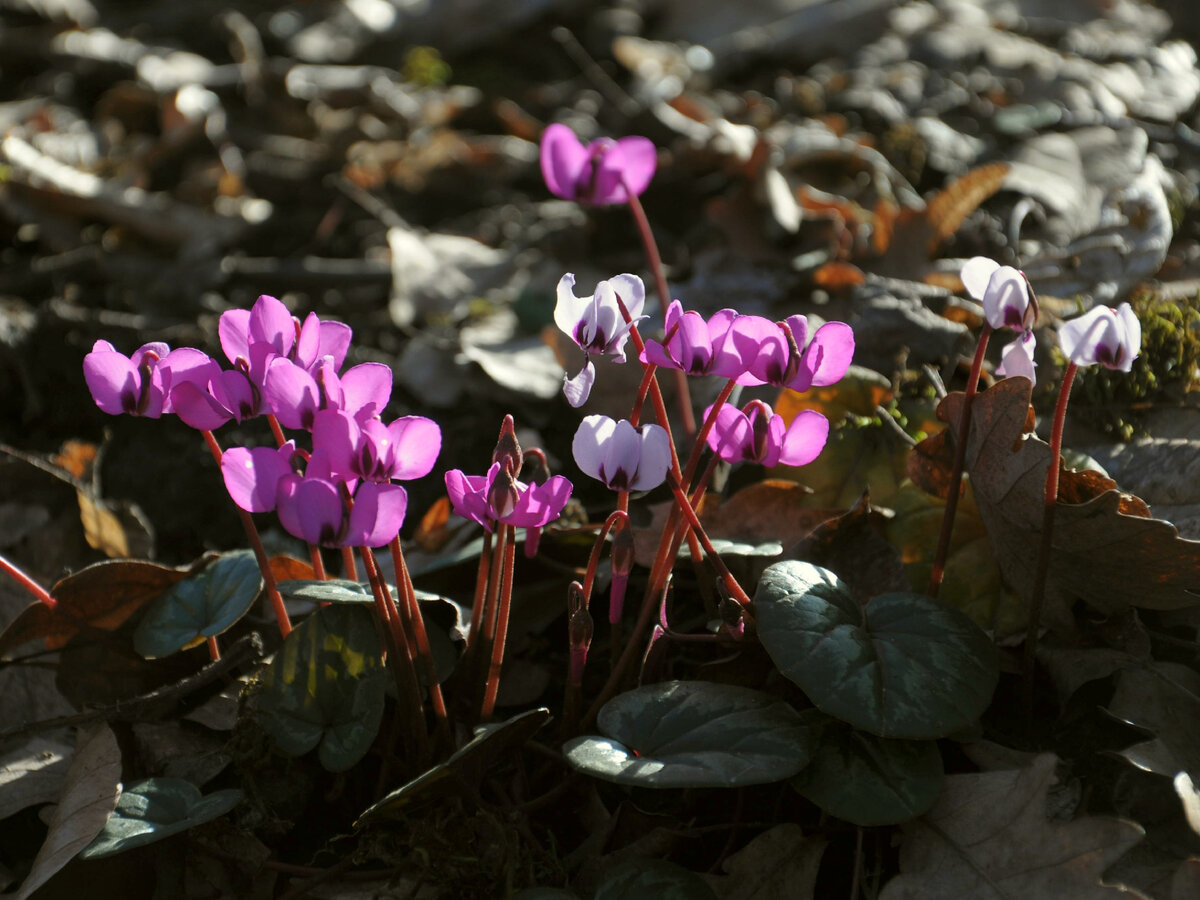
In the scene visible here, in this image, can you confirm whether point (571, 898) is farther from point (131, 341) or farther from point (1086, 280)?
point (131, 341)

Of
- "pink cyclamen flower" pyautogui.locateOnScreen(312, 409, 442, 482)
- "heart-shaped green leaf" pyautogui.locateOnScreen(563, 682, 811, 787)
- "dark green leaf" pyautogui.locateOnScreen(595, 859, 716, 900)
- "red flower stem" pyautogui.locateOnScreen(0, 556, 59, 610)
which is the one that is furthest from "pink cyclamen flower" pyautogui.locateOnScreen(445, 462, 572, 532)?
"red flower stem" pyautogui.locateOnScreen(0, 556, 59, 610)

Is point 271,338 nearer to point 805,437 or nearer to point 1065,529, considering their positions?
point 805,437

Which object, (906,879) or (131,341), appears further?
(131,341)

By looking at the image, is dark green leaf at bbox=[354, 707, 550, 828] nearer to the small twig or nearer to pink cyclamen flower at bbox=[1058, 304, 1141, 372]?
the small twig

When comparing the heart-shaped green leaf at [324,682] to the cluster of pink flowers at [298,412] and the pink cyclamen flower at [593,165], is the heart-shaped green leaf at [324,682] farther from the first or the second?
the pink cyclamen flower at [593,165]

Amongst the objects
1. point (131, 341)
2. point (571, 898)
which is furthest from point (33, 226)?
point (571, 898)

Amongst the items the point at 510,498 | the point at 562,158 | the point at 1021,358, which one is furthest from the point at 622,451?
the point at 562,158
